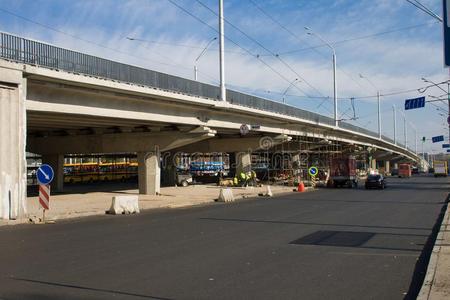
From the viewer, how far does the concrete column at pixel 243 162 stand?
55406 millimetres

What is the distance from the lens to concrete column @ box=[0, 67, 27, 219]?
62.5 feet

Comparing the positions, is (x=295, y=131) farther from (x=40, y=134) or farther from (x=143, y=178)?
(x=40, y=134)

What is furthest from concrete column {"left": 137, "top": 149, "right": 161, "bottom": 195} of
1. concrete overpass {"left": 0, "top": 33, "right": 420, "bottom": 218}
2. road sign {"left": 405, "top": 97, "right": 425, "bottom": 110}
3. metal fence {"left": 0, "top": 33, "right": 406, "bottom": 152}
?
road sign {"left": 405, "top": 97, "right": 425, "bottom": 110}

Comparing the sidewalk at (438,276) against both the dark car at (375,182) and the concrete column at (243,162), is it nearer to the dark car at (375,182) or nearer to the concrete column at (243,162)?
the dark car at (375,182)

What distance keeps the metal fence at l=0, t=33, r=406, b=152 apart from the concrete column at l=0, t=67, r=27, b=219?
4.17ft

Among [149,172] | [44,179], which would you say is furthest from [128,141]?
[44,179]

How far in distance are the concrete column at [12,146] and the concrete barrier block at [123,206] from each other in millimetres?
4030

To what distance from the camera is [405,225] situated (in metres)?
16.1

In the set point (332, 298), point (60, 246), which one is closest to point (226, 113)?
point (60, 246)

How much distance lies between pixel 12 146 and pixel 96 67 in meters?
7.06

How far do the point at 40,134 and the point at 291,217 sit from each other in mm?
29855

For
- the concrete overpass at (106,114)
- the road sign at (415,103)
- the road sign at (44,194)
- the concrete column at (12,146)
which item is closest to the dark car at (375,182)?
the road sign at (415,103)

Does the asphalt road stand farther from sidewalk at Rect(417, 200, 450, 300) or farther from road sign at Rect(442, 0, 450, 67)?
road sign at Rect(442, 0, 450, 67)

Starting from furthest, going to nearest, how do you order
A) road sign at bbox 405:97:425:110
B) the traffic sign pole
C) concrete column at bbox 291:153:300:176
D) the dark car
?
concrete column at bbox 291:153:300:176 → road sign at bbox 405:97:425:110 → the dark car → the traffic sign pole
